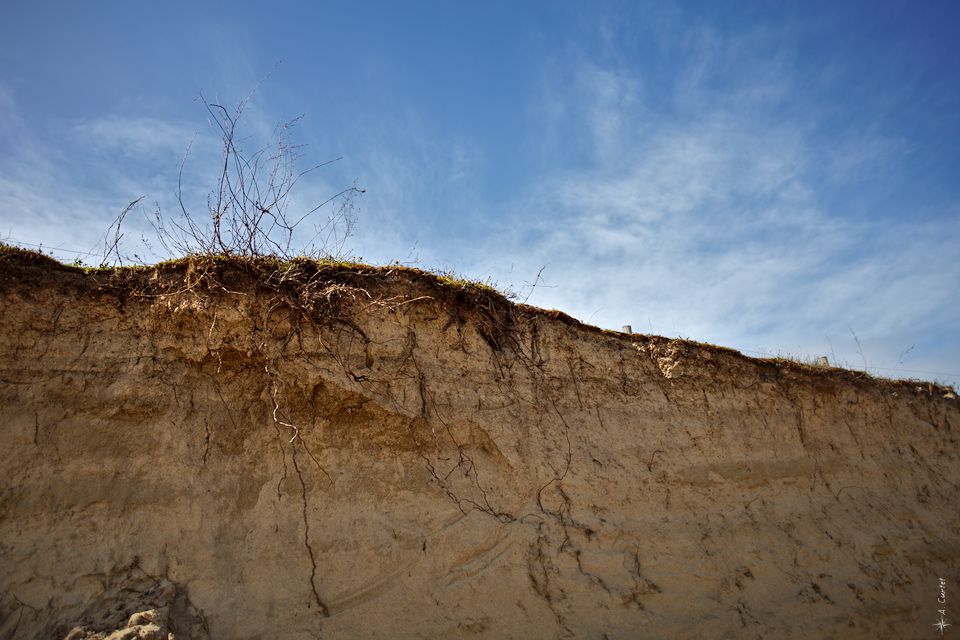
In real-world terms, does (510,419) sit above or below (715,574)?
above

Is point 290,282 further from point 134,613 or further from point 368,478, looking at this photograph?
point 134,613

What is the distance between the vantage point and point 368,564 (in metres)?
4.82

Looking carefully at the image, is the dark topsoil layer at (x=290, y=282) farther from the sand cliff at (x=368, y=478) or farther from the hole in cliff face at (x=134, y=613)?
the hole in cliff face at (x=134, y=613)

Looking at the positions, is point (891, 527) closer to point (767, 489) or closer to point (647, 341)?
point (767, 489)

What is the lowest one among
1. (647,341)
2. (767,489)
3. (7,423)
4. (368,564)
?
(368,564)

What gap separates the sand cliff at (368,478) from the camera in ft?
14.6

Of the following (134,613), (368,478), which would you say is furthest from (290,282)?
(134,613)

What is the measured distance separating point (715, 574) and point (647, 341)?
2.58m

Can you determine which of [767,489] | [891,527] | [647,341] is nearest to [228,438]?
[647,341]

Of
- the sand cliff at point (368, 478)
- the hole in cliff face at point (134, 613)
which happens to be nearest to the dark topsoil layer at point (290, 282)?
the sand cliff at point (368, 478)

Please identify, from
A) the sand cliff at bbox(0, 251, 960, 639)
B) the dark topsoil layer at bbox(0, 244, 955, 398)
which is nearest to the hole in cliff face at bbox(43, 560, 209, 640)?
the sand cliff at bbox(0, 251, 960, 639)

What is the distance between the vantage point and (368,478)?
17.0ft

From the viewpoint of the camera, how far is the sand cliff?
4.44 m

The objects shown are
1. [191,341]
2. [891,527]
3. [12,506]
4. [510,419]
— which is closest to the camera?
[12,506]
